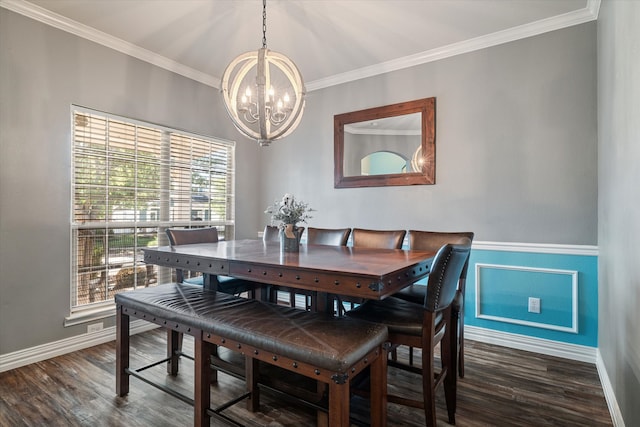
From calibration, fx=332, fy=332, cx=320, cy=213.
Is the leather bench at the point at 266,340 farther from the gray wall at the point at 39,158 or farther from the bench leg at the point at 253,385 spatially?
the gray wall at the point at 39,158

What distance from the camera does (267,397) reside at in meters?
2.11

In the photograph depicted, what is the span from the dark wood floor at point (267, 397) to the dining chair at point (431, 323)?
0.27 meters

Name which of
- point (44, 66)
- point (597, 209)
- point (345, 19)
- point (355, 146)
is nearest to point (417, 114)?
point (355, 146)

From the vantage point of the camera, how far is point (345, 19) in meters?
2.77

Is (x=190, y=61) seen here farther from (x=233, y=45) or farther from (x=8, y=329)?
(x=8, y=329)

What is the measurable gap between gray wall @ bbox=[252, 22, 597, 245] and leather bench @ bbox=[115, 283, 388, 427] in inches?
80.5

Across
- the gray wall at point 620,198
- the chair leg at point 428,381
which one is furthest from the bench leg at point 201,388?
the gray wall at point 620,198

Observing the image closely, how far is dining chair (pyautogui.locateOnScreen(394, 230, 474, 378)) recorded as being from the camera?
7.42 feet

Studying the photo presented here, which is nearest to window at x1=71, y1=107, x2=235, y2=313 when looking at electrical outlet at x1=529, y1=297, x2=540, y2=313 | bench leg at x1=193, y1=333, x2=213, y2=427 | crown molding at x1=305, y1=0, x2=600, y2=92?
crown molding at x1=305, y1=0, x2=600, y2=92

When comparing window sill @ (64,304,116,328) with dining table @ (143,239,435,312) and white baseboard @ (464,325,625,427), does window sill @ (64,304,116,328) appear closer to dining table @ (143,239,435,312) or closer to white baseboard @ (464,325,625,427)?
dining table @ (143,239,435,312)

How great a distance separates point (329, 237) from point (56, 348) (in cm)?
243

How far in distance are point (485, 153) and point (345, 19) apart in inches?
67.9

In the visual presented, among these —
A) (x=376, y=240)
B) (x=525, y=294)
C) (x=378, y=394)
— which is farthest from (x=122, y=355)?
(x=525, y=294)

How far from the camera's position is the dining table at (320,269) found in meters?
1.48
